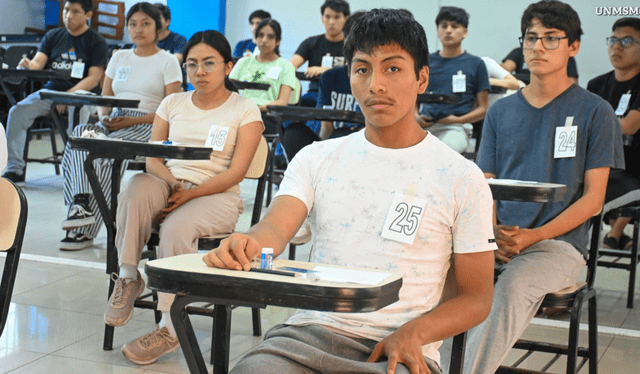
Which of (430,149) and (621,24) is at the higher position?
(621,24)

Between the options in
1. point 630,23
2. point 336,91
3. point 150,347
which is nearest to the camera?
point 150,347

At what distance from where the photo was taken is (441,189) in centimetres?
138

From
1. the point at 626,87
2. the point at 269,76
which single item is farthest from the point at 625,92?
the point at 269,76

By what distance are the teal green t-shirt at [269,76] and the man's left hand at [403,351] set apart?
4.24 m

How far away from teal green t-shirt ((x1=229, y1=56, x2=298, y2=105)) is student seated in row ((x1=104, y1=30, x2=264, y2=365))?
92.5 inches

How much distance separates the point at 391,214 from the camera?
1.35m

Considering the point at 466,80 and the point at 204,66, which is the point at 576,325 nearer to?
the point at 204,66

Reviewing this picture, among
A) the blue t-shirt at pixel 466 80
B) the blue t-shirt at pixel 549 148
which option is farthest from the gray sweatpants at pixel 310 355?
the blue t-shirt at pixel 466 80

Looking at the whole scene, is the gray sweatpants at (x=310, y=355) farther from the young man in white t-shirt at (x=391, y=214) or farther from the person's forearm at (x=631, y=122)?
the person's forearm at (x=631, y=122)

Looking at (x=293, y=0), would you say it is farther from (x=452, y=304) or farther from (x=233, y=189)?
(x=452, y=304)

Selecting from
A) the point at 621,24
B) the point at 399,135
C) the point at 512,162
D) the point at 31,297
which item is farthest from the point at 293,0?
the point at 399,135

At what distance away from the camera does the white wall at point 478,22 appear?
27.8 feet

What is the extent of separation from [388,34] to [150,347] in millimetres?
1522

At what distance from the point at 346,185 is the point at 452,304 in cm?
29
